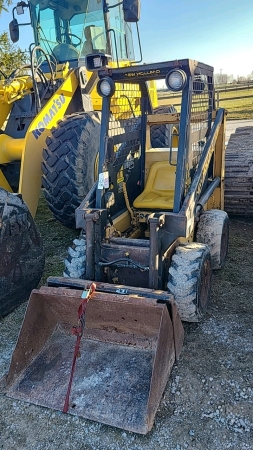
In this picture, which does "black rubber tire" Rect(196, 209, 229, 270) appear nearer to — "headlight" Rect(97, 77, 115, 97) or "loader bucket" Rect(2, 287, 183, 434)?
"loader bucket" Rect(2, 287, 183, 434)

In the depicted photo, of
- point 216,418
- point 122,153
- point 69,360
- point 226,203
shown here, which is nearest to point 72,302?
point 69,360

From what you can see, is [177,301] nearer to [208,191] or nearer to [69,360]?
[69,360]

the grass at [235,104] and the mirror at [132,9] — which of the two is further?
the grass at [235,104]

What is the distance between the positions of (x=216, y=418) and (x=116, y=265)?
4.42ft

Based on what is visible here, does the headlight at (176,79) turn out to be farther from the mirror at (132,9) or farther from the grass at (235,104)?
the grass at (235,104)

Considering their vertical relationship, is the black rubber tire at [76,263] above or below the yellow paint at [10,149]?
below

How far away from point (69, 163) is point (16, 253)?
1300 mm

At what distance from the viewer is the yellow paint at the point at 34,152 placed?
4676 millimetres

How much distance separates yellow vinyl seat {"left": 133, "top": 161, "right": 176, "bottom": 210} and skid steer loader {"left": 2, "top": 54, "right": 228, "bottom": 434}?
0.16ft

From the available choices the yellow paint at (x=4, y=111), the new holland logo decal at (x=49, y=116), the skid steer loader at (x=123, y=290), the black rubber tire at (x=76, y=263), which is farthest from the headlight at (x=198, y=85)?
the yellow paint at (x=4, y=111)

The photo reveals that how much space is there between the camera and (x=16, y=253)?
3734 millimetres

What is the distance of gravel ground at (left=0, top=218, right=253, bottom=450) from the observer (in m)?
2.44

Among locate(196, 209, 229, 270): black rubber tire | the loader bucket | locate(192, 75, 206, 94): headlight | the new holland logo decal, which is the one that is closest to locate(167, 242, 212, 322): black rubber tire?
the loader bucket

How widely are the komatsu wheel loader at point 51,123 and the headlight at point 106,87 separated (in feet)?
1.10
